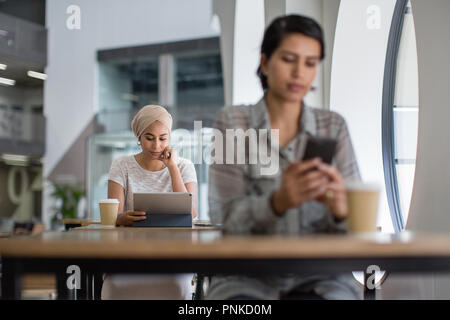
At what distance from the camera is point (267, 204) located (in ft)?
3.63

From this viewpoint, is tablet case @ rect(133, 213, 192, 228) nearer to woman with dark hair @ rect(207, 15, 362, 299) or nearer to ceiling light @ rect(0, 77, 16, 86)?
woman with dark hair @ rect(207, 15, 362, 299)

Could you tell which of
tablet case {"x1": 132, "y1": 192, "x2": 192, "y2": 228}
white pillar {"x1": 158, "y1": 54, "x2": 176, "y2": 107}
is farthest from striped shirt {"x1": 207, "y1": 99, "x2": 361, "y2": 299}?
white pillar {"x1": 158, "y1": 54, "x2": 176, "y2": 107}

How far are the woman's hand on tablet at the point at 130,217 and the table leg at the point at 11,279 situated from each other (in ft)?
3.05

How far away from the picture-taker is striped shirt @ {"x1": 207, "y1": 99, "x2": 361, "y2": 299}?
3.78ft

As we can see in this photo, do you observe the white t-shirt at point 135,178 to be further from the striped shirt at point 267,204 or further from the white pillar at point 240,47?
the white pillar at point 240,47

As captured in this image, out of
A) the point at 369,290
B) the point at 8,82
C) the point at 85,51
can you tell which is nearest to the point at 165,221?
the point at 369,290

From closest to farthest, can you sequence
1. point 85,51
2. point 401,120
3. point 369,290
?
point 369,290, point 401,120, point 85,51

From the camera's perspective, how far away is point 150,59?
12094 mm

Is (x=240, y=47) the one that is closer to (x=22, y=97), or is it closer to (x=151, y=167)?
(x=151, y=167)

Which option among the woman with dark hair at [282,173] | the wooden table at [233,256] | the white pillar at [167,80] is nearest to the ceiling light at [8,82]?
the white pillar at [167,80]

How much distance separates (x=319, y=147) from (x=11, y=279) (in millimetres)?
688

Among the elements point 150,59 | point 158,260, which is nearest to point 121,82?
point 150,59

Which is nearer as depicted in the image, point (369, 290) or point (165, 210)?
point (369, 290)

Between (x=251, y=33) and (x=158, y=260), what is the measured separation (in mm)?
4429
